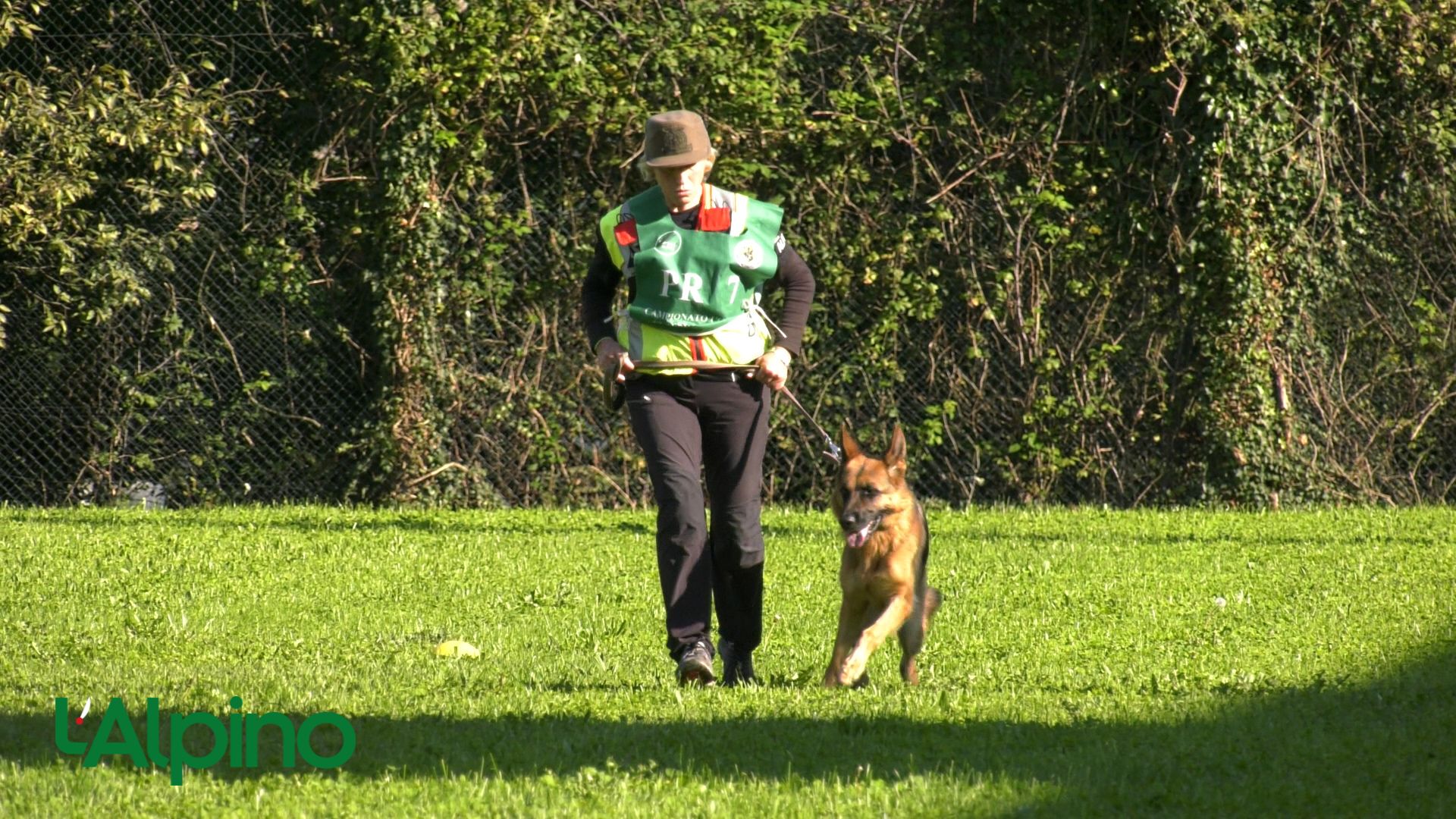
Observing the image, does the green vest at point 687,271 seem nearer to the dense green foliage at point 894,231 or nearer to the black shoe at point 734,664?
the black shoe at point 734,664

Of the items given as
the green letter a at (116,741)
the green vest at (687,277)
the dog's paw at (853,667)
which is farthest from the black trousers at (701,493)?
the green letter a at (116,741)

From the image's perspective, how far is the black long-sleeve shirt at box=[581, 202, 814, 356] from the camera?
589cm

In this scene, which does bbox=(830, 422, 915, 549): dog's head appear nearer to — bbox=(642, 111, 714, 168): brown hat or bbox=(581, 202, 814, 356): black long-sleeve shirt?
bbox=(581, 202, 814, 356): black long-sleeve shirt

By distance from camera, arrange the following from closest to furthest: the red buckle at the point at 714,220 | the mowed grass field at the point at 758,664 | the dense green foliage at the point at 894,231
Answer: the mowed grass field at the point at 758,664 → the red buckle at the point at 714,220 → the dense green foliage at the point at 894,231

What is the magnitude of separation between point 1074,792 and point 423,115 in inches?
330

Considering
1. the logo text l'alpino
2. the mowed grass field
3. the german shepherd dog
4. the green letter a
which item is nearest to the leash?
the german shepherd dog

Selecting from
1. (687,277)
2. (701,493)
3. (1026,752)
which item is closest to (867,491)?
(701,493)

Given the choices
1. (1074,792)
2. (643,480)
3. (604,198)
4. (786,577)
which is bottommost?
(643,480)

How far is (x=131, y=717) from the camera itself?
4957 millimetres

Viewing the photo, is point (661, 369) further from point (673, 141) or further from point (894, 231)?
point (894, 231)

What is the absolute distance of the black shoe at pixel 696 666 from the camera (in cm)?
559

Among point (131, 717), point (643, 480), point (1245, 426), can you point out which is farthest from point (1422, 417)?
point (131, 717)

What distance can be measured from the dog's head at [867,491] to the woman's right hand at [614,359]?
3.03 feet

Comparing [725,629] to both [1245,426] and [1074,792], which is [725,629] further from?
[1245,426]
